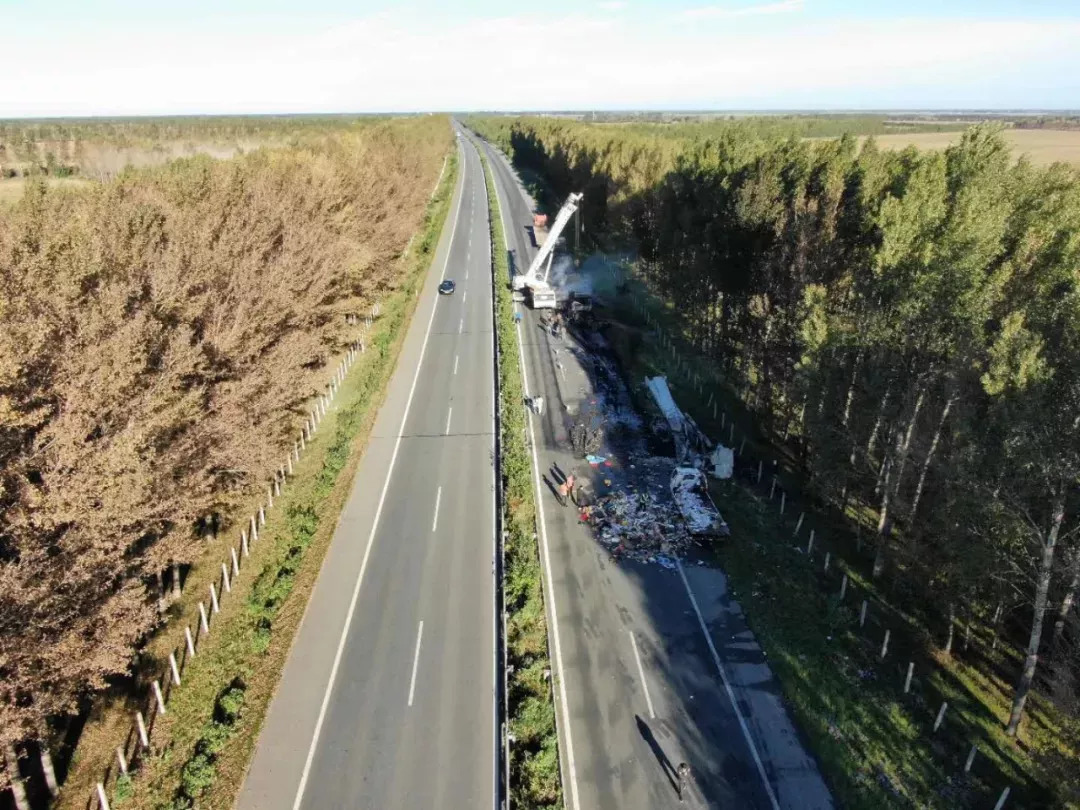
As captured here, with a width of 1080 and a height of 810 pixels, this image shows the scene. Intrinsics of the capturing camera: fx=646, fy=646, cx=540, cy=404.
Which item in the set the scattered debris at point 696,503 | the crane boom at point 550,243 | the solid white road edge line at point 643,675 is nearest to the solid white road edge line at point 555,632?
the solid white road edge line at point 643,675

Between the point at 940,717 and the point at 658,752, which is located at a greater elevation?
the point at 940,717

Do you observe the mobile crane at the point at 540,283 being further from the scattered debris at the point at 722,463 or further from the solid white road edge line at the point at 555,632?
the scattered debris at the point at 722,463

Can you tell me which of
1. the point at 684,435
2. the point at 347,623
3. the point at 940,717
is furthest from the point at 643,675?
the point at 684,435

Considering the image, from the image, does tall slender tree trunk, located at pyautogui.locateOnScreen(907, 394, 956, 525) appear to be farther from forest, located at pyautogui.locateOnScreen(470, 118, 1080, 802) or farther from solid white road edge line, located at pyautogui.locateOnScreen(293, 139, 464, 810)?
solid white road edge line, located at pyautogui.locateOnScreen(293, 139, 464, 810)

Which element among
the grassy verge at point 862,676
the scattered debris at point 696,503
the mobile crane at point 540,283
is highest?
the mobile crane at point 540,283

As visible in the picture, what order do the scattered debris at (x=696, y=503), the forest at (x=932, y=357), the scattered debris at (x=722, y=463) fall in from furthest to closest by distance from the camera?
the scattered debris at (x=722, y=463), the scattered debris at (x=696, y=503), the forest at (x=932, y=357)

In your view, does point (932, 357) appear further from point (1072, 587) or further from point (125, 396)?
point (125, 396)

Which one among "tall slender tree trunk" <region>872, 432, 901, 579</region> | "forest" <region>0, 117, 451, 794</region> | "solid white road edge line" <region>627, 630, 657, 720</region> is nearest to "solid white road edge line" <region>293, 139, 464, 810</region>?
"forest" <region>0, 117, 451, 794</region>
